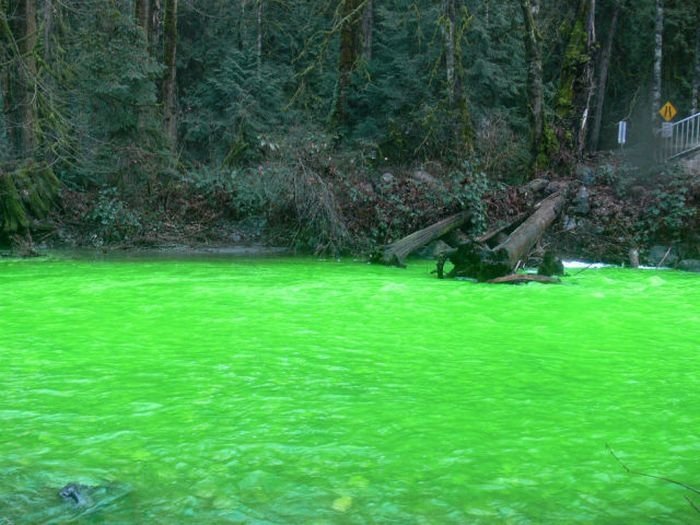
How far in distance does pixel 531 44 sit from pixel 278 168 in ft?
19.5

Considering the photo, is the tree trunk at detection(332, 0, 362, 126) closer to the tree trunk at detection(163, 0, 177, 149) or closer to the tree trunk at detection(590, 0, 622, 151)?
the tree trunk at detection(163, 0, 177, 149)

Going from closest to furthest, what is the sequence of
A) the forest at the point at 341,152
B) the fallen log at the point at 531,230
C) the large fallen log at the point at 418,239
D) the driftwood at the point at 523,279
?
the driftwood at the point at 523,279 → the fallen log at the point at 531,230 → the large fallen log at the point at 418,239 → the forest at the point at 341,152

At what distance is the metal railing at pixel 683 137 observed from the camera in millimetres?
18188

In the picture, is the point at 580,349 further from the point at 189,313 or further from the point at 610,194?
the point at 610,194

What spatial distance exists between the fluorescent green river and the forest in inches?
241

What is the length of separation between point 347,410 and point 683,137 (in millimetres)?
17260

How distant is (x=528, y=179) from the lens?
16.1m

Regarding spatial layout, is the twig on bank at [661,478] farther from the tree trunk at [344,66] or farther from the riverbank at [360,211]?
the tree trunk at [344,66]

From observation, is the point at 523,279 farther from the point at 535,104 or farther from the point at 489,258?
the point at 535,104

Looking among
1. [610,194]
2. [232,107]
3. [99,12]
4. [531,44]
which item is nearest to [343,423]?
[610,194]

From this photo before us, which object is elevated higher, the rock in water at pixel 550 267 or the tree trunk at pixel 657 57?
the tree trunk at pixel 657 57

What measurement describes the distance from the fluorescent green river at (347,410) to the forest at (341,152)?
6119 millimetres

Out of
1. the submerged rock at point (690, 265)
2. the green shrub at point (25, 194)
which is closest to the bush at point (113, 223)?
the green shrub at point (25, 194)

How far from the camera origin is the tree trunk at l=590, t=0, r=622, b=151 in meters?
26.2
